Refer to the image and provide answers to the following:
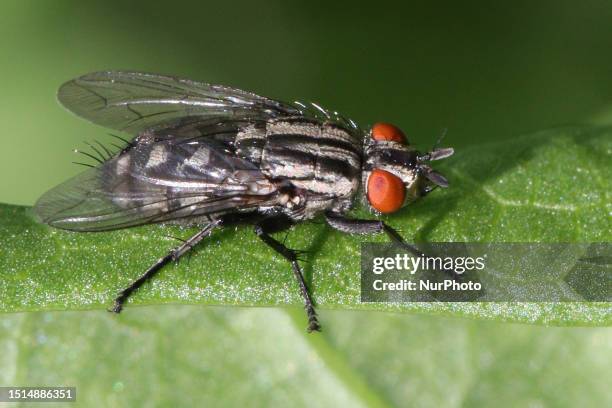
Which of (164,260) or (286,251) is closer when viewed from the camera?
(164,260)

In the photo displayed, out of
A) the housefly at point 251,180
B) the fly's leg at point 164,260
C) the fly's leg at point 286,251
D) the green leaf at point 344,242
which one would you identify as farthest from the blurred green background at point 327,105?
the green leaf at point 344,242

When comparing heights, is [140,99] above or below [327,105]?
below

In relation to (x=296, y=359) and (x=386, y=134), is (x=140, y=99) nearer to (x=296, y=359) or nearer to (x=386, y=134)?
(x=386, y=134)

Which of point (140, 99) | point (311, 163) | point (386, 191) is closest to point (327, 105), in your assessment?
point (140, 99)

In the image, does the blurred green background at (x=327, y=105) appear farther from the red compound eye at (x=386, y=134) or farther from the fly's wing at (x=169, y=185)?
the red compound eye at (x=386, y=134)

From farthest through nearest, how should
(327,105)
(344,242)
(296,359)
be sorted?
(327,105) < (296,359) < (344,242)

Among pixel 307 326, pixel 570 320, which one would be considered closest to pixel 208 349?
pixel 307 326

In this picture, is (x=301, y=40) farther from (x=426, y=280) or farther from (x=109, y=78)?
(x=426, y=280)
